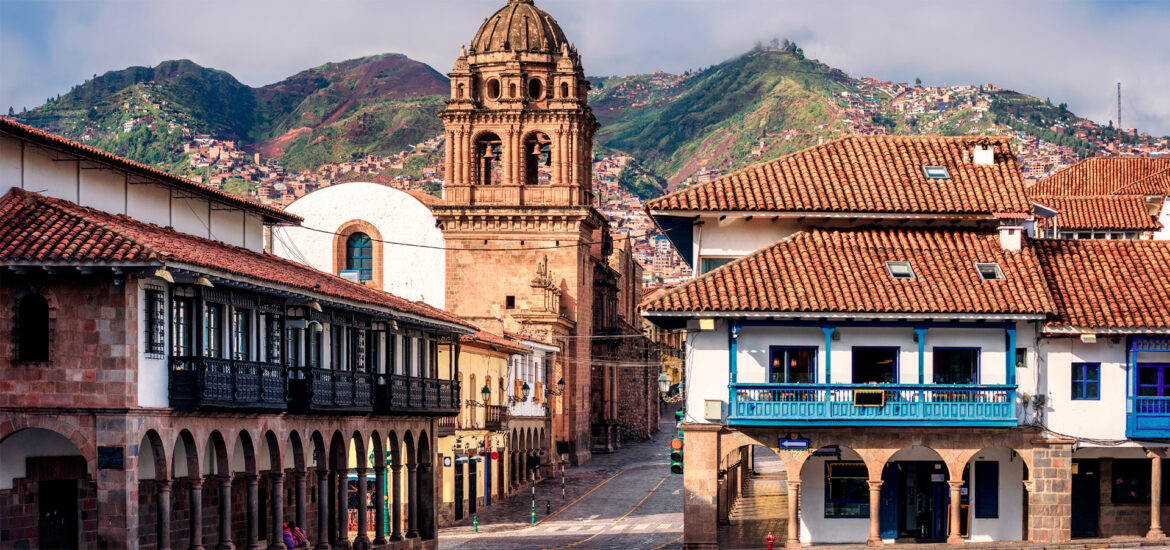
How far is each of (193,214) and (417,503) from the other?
13546 millimetres

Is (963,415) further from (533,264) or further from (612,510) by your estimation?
(533,264)

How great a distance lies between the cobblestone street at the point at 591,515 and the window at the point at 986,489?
10.7 metres

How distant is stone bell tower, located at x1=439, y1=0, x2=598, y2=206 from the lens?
9569 cm

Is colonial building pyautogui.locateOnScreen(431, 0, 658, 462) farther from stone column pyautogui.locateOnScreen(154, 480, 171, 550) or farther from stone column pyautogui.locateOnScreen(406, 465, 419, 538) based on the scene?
stone column pyautogui.locateOnScreen(154, 480, 171, 550)

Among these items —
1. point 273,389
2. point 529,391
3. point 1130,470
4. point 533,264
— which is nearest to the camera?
point 273,389

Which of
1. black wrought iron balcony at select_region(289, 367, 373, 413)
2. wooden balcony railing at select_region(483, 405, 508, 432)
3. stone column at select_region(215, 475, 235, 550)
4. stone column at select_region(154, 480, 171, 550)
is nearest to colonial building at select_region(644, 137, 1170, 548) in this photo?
black wrought iron balcony at select_region(289, 367, 373, 413)

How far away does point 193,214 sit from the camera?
45656 millimetres

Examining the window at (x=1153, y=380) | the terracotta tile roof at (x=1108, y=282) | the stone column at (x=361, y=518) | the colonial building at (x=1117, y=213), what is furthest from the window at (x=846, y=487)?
the colonial building at (x=1117, y=213)

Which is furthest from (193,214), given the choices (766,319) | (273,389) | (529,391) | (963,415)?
(529,391)

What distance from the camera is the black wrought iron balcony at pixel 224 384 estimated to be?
35062 millimetres

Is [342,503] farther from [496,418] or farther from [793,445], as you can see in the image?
[496,418]

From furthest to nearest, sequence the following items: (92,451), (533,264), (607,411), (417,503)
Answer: (607,411) < (533,264) < (417,503) < (92,451)

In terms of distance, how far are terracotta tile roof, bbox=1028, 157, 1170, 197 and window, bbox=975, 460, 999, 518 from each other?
162 feet

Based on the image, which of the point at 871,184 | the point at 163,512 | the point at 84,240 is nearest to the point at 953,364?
the point at 871,184
